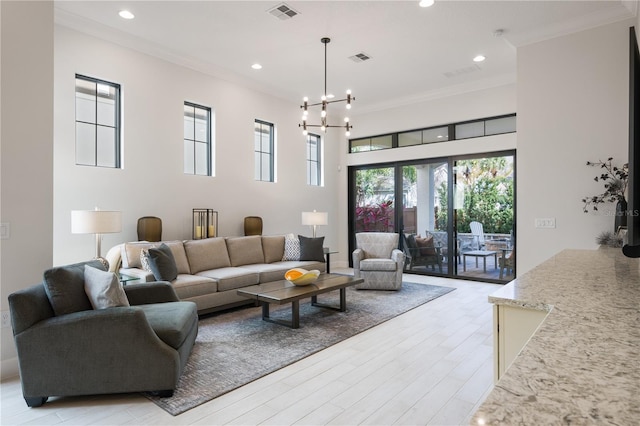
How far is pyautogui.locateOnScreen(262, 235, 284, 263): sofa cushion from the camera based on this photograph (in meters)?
5.75

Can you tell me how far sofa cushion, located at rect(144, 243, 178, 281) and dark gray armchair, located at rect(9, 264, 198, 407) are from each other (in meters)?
1.49

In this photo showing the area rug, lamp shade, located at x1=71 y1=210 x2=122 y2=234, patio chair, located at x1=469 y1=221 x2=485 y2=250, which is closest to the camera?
the area rug

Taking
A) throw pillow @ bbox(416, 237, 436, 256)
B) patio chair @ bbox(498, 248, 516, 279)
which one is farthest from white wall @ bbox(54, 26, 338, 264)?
patio chair @ bbox(498, 248, 516, 279)

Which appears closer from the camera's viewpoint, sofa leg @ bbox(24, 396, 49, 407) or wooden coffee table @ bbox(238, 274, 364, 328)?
sofa leg @ bbox(24, 396, 49, 407)

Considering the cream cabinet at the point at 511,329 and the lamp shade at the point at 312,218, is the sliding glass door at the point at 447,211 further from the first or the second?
the cream cabinet at the point at 511,329

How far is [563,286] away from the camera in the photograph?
4.71 feet

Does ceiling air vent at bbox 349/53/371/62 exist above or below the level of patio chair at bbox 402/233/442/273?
above

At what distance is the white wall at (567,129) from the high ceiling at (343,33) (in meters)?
0.27

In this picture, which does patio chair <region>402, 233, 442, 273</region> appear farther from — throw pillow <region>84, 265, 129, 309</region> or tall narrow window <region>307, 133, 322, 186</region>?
throw pillow <region>84, 265, 129, 309</region>

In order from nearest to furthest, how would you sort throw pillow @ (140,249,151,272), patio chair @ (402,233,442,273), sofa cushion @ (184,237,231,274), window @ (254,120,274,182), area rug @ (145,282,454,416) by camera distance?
area rug @ (145,282,454,416) → throw pillow @ (140,249,151,272) → sofa cushion @ (184,237,231,274) → window @ (254,120,274,182) → patio chair @ (402,233,442,273)

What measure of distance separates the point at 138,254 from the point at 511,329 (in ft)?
13.3

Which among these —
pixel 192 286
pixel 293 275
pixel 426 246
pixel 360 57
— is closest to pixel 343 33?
pixel 360 57

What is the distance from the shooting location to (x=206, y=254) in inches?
195

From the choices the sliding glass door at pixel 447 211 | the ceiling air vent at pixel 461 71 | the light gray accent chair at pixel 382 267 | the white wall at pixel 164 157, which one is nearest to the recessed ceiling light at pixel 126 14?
the white wall at pixel 164 157
